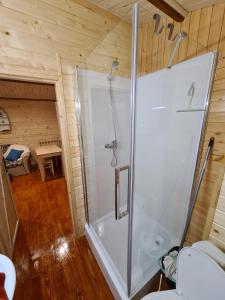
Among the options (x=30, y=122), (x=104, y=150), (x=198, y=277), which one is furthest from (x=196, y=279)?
(x=30, y=122)

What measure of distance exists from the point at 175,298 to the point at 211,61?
1837 millimetres

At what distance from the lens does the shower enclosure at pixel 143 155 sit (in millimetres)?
1247

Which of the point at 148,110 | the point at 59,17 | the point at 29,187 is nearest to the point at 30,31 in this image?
the point at 59,17

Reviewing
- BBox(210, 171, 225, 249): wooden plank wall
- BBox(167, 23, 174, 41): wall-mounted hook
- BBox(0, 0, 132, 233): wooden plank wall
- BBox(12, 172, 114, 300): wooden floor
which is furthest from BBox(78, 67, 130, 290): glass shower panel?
BBox(210, 171, 225, 249): wooden plank wall

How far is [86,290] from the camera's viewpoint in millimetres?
1321

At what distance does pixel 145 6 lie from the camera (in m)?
1.12

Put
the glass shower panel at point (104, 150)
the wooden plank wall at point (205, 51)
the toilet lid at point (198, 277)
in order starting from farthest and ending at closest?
the glass shower panel at point (104, 150) < the wooden plank wall at point (205, 51) < the toilet lid at point (198, 277)

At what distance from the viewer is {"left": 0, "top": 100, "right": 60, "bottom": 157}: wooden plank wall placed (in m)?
4.25

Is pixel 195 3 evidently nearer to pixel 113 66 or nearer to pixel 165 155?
pixel 113 66

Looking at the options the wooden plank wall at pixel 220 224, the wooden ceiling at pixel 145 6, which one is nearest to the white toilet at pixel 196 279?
the wooden plank wall at pixel 220 224

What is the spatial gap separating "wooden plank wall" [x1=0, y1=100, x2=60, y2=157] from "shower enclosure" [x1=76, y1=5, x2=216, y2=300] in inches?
147

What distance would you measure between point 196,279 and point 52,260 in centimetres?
151

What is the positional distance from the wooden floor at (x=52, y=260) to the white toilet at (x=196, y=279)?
0.71 meters

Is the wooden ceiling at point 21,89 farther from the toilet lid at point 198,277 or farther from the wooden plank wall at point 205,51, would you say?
the toilet lid at point 198,277
